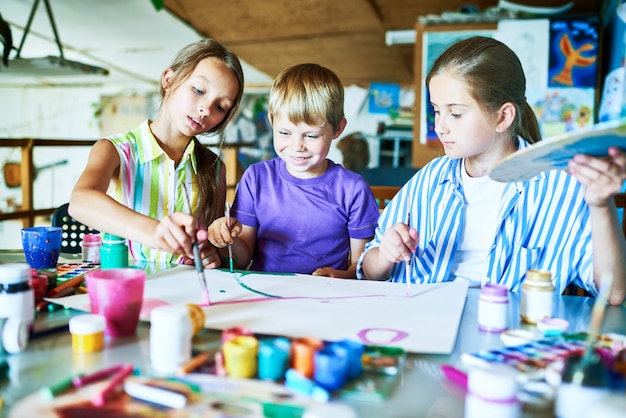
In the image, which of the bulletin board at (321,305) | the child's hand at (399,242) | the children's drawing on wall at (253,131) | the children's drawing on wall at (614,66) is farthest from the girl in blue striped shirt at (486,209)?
the children's drawing on wall at (253,131)

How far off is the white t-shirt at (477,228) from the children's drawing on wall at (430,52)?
163 centimetres

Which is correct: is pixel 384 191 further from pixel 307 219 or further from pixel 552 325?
pixel 552 325

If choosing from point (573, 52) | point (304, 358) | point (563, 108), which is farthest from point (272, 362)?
point (573, 52)

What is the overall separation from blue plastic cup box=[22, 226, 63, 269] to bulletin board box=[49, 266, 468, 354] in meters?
0.25

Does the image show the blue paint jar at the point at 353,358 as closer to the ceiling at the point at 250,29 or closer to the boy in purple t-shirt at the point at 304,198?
the boy in purple t-shirt at the point at 304,198

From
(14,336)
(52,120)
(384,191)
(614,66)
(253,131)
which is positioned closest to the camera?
(14,336)

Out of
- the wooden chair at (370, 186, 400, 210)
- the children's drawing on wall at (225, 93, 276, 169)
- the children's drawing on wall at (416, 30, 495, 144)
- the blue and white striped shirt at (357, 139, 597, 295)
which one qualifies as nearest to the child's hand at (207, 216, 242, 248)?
the blue and white striped shirt at (357, 139, 597, 295)

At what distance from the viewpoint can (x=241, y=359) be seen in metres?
0.60

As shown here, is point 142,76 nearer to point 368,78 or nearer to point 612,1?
point 368,78

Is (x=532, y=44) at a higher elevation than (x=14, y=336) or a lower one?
higher

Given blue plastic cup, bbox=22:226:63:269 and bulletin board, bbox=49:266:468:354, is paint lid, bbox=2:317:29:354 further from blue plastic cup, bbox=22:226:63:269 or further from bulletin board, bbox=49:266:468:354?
blue plastic cup, bbox=22:226:63:269

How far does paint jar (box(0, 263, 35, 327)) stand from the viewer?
2.33 ft

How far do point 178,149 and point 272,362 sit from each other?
1.06 m

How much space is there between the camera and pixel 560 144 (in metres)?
0.71
